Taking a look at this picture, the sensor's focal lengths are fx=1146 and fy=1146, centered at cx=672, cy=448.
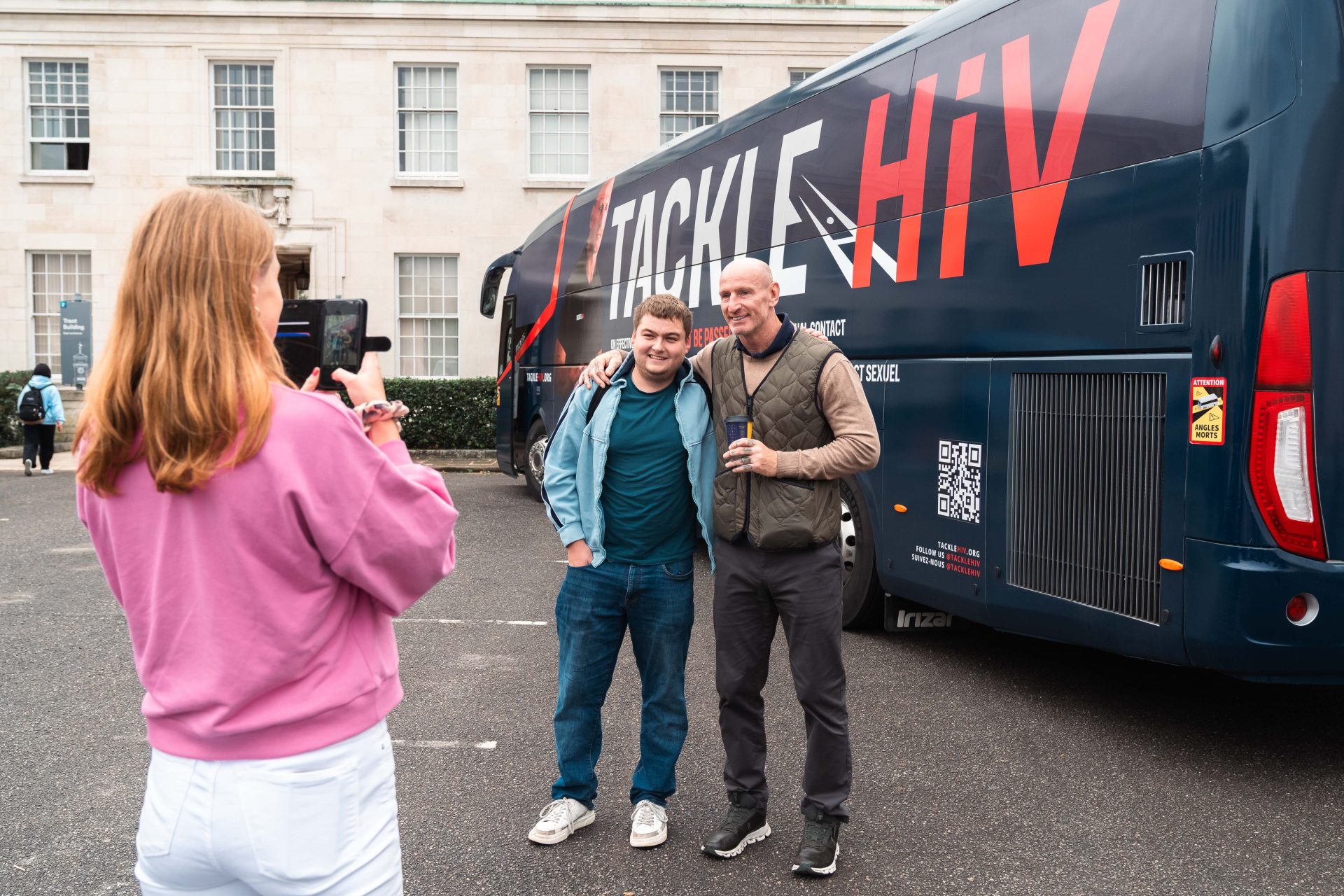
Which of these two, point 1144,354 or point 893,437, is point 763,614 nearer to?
point 1144,354

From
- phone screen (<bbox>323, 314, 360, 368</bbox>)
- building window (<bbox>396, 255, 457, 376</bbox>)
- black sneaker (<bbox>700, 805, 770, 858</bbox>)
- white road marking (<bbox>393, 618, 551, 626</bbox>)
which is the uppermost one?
building window (<bbox>396, 255, 457, 376</bbox>)

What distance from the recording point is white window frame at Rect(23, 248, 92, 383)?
21.9m

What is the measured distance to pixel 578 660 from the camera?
3.83m

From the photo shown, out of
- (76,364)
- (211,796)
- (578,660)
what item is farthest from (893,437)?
(76,364)

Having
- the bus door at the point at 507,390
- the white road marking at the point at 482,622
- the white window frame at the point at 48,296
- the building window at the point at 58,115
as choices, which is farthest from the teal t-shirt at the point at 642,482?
the building window at the point at 58,115

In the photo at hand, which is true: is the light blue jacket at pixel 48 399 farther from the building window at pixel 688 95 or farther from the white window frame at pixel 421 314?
the building window at pixel 688 95

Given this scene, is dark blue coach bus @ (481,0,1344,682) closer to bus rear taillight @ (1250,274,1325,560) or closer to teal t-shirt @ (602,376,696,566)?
bus rear taillight @ (1250,274,1325,560)

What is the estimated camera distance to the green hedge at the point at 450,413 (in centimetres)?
2009

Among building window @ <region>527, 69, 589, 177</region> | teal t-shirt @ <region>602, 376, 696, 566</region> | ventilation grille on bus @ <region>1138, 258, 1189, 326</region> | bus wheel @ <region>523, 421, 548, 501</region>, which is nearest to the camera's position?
teal t-shirt @ <region>602, 376, 696, 566</region>

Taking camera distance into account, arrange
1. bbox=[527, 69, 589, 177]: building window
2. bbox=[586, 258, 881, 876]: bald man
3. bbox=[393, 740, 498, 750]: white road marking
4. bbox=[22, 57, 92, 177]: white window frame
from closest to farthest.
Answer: bbox=[586, 258, 881, 876]: bald man
bbox=[393, 740, 498, 750]: white road marking
bbox=[22, 57, 92, 177]: white window frame
bbox=[527, 69, 589, 177]: building window

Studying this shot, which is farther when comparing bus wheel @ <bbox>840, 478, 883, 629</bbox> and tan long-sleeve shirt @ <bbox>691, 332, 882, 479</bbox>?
bus wheel @ <bbox>840, 478, 883, 629</bbox>

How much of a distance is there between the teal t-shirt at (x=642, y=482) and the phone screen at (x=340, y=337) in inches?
34.1

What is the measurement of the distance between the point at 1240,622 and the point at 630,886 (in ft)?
7.78

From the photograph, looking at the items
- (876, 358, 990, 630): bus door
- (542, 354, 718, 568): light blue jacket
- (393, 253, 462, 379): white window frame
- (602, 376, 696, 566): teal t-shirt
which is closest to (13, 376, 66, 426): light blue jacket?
(393, 253, 462, 379): white window frame
